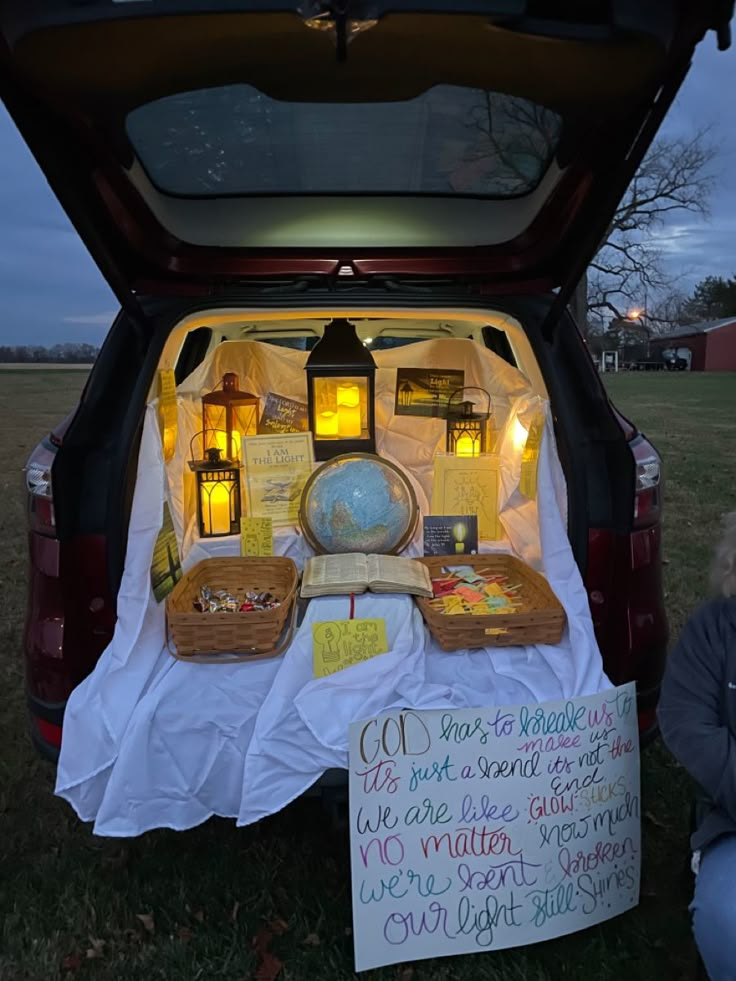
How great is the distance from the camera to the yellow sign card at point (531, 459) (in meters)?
2.30

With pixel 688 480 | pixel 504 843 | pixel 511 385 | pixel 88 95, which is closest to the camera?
pixel 88 95

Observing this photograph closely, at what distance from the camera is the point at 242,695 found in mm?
1932

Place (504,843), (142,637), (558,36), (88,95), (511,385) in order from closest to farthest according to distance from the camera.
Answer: (558,36)
(88,95)
(504,843)
(142,637)
(511,385)

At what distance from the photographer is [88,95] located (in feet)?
5.11

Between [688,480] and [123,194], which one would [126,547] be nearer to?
[123,194]

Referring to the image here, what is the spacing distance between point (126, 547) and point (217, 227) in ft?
3.08

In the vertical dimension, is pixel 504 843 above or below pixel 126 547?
below

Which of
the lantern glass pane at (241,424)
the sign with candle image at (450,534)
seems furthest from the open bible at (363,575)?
the lantern glass pane at (241,424)

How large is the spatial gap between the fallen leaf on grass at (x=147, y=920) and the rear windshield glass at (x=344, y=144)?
194 cm

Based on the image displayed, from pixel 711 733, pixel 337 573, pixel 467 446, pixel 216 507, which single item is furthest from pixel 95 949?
pixel 467 446

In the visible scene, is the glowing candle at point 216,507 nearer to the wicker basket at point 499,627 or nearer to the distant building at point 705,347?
the wicker basket at point 499,627

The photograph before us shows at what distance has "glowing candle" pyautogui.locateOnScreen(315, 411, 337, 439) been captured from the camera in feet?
8.95

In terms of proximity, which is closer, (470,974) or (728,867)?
(728,867)

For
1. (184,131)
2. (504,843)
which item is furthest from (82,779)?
(184,131)
